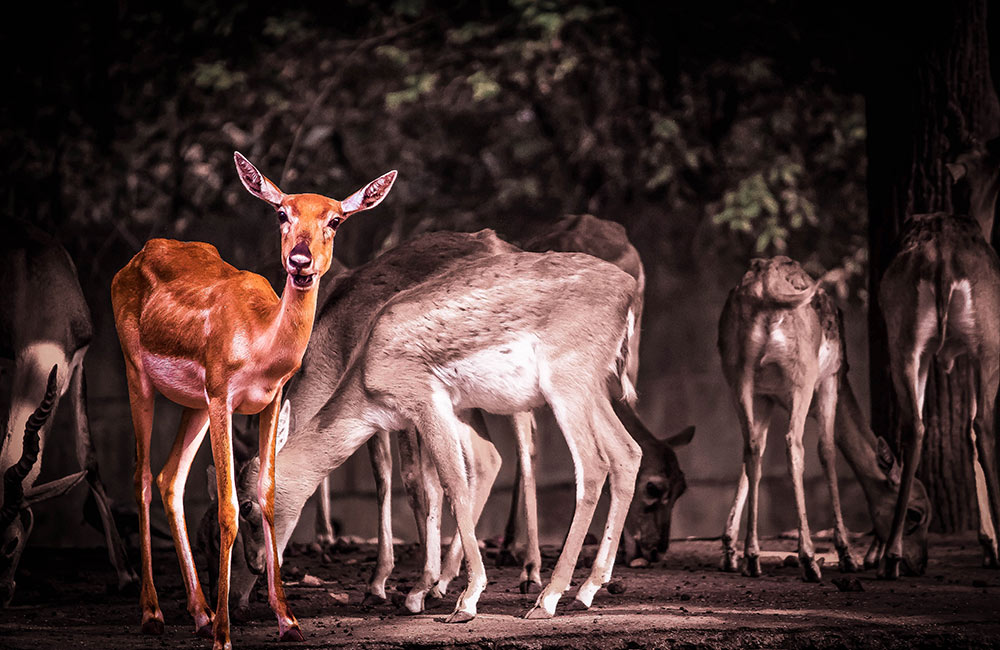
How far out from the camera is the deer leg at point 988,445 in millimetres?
7664

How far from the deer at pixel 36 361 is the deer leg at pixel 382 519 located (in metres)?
1.46

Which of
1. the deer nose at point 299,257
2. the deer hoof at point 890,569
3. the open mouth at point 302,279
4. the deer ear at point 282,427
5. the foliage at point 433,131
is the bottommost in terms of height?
the deer hoof at point 890,569

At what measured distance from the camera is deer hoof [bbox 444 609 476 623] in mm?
5914

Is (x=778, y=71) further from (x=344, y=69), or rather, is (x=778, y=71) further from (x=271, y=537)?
(x=271, y=537)

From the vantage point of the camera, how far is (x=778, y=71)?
11539 mm

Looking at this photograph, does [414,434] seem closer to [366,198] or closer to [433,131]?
[366,198]

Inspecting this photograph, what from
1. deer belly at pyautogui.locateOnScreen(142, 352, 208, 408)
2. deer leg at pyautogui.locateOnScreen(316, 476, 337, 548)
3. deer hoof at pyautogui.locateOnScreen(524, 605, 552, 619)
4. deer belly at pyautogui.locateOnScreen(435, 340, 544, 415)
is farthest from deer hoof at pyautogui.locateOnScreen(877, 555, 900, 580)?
deer belly at pyautogui.locateOnScreen(142, 352, 208, 408)

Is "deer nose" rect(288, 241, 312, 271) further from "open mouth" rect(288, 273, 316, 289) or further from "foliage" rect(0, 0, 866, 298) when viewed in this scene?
"foliage" rect(0, 0, 866, 298)

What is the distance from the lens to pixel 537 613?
600 centimetres

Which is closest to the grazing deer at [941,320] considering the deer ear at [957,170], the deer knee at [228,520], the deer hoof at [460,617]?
the deer ear at [957,170]

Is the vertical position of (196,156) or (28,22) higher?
(28,22)

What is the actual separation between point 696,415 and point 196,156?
17.7ft

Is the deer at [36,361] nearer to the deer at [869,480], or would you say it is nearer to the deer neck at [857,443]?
the deer at [869,480]

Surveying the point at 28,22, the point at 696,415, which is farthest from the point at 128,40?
the point at 696,415
